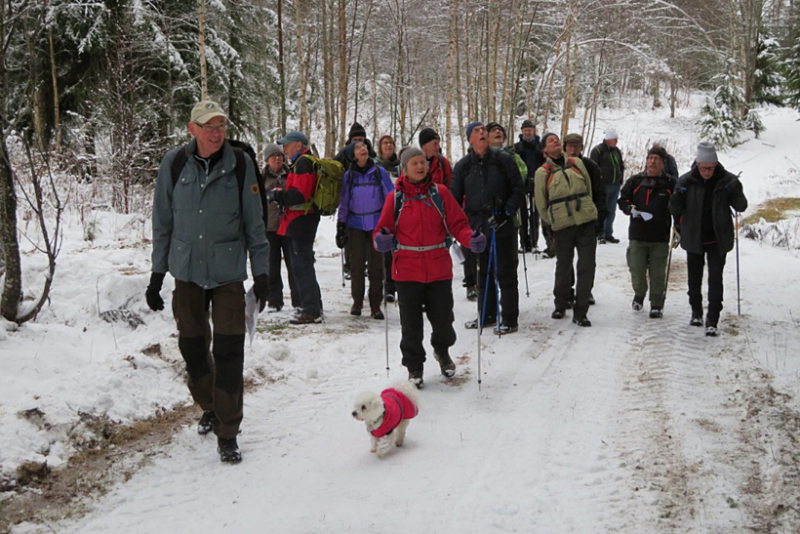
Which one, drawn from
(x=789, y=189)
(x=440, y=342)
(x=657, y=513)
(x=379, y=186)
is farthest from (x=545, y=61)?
(x=657, y=513)

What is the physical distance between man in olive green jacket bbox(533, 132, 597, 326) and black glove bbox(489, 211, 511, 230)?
97cm

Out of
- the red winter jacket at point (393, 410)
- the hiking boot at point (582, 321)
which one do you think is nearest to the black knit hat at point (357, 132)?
the hiking boot at point (582, 321)

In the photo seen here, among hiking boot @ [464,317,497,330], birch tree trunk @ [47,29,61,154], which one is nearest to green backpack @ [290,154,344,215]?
hiking boot @ [464,317,497,330]

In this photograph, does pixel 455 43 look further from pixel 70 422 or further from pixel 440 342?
pixel 70 422

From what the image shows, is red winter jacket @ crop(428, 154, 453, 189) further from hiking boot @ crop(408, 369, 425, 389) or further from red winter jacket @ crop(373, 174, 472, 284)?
hiking boot @ crop(408, 369, 425, 389)

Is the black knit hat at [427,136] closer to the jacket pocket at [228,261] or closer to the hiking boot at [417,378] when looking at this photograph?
the hiking boot at [417,378]

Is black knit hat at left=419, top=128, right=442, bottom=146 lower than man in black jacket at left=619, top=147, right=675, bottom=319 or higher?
higher

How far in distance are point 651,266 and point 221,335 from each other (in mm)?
6087

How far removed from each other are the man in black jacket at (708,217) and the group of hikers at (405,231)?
0.05ft

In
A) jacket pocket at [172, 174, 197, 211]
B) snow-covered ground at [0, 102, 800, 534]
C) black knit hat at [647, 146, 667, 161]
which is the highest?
→ black knit hat at [647, 146, 667, 161]

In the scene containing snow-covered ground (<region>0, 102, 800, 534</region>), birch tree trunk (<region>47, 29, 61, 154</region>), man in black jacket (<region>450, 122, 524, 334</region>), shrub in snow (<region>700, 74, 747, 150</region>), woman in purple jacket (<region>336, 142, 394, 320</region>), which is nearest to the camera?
snow-covered ground (<region>0, 102, 800, 534</region>)

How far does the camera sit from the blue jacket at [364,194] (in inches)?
319

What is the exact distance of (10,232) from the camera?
5746 millimetres

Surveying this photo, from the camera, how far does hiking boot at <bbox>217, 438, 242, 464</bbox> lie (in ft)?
14.8
